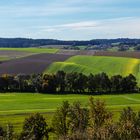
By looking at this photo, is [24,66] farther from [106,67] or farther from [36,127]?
[36,127]

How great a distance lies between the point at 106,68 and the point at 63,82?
4052 cm

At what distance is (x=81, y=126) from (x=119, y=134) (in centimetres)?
1334

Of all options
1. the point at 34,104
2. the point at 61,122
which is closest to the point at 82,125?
the point at 61,122

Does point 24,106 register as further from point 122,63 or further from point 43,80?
point 122,63

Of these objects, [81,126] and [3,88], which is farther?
[3,88]

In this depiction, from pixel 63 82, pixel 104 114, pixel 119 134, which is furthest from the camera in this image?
pixel 63 82

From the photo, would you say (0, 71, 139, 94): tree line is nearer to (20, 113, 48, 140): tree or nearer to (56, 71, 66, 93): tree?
(56, 71, 66, 93): tree

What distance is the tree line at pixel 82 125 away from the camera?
5844 centimetres

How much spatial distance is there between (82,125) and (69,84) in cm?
8560

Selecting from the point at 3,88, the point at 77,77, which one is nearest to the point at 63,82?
the point at 77,77

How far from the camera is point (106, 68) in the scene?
192 meters

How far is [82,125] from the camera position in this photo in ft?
232

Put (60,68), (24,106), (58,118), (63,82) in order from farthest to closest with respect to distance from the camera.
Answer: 1. (60,68)
2. (63,82)
3. (24,106)
4. (58,118)

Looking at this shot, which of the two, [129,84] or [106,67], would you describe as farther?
[106,67]
